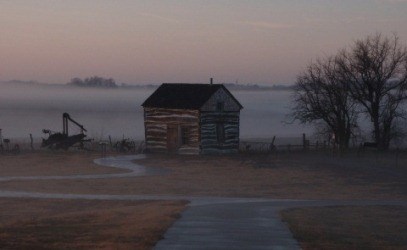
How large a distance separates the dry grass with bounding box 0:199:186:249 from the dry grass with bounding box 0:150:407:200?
9.06 meters

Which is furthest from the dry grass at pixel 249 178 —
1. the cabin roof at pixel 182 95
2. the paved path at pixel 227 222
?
the cabin roof at pixel 182 95

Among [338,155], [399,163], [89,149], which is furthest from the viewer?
[89,149]

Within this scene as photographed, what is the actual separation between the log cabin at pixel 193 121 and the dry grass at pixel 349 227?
96.3 ft

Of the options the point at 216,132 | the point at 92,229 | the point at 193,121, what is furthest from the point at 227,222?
the point at 216,132

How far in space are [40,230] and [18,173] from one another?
2723 cm

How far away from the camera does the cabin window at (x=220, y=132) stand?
60.7 meters

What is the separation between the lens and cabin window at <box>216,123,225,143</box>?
199 ft

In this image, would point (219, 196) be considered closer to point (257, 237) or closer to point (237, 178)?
point (237, 178)

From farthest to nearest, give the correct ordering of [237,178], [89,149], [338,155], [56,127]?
[56,127] < [89,149] < [338,155] < [237,178]

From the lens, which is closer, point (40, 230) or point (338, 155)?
point (40, 230)

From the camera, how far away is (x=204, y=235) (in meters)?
20.0

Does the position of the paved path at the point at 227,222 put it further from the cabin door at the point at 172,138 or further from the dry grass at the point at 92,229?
the cabin door at the point at 172,138

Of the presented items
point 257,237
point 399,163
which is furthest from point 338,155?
point 257,237

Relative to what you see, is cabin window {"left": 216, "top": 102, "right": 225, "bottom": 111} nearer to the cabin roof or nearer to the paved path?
the cabin roof
